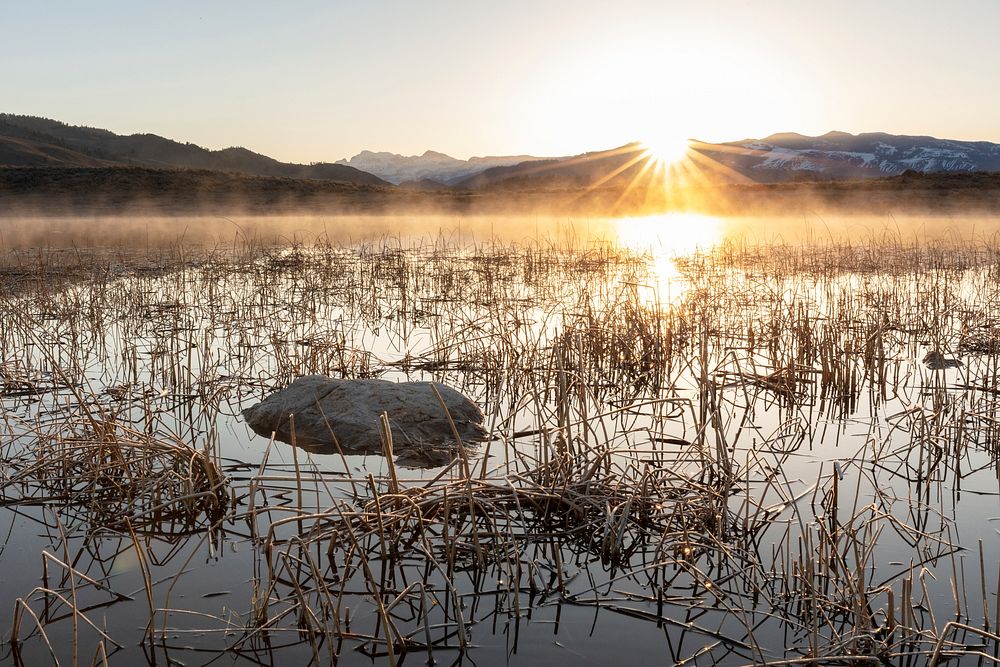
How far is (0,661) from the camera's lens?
2.33 metres

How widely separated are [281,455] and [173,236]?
17054 millimetres

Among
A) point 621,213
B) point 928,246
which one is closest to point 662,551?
point 928,246

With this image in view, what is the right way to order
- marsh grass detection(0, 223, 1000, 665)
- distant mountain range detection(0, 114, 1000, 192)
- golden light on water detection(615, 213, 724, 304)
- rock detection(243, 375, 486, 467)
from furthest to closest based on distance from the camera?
distant mountain range detection(0, 114, 1000, 192) → golden light on water detection(615, 213, 724, 304) → rock detection(243, 375, 486, 467) → marsh grass detection(0, 223, 1000, 665)

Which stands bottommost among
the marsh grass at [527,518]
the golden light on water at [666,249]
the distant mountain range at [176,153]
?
the marsh grass at [527,518]

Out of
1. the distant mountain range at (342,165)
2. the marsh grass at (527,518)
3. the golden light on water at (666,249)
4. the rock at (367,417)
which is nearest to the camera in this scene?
the marsh grass at (527,518)

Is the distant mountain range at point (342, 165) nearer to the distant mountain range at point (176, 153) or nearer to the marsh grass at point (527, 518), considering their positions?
the distant mountain range at point (176, 153)

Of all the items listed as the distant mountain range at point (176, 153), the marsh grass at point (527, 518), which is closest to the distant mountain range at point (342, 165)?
the distant mountain range at point (176, 153)

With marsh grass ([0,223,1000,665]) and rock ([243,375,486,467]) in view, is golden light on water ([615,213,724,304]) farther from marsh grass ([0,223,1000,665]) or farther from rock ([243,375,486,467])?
rock ([243,375,486,467])

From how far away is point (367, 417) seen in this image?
4387mm

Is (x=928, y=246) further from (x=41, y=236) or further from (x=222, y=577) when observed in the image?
(x=41, y=236)

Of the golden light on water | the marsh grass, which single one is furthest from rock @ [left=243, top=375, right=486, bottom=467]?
the golden light on water

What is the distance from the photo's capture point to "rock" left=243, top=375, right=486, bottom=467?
4254 millimetres

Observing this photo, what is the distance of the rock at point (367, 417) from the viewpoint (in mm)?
4254

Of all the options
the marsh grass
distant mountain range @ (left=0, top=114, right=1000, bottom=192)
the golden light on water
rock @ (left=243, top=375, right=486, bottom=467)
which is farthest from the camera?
distant mountain range @ (left=0, top=114, right=1000, bottom=192)
